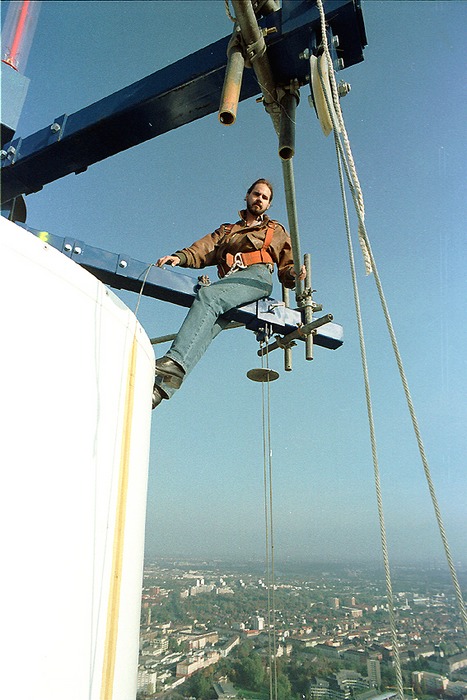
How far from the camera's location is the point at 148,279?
3.57 metres

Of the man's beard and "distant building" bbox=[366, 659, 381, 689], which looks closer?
the man's beard

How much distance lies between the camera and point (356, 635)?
4.95 m

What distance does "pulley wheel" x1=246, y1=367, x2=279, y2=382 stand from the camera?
3621 millimetres

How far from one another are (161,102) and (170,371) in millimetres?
2311

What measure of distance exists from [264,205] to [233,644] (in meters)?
4.52

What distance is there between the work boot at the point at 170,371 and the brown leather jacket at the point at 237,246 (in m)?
1.03

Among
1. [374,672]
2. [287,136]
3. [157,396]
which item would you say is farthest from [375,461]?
[374,672]

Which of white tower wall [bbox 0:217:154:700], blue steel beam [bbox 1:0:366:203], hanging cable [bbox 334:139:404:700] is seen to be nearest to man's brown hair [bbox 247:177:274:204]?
blue steel beam [bbox 1:0:366:203]


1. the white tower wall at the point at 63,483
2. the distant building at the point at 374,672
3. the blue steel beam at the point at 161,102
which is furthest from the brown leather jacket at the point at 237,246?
the distant building at the point at 374,672

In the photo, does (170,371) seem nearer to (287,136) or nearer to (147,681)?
(287,136)

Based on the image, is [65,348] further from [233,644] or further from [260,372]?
[233,644]

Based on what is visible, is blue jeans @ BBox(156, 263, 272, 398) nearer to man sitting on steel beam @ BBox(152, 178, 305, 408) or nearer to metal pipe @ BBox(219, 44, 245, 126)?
man sitting on steel beam @ BBox(152, 178, 305, 408)

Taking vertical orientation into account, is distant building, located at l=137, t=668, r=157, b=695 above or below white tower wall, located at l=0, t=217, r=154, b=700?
below

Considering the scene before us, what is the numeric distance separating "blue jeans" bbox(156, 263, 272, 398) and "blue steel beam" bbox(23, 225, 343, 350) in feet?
0.75
